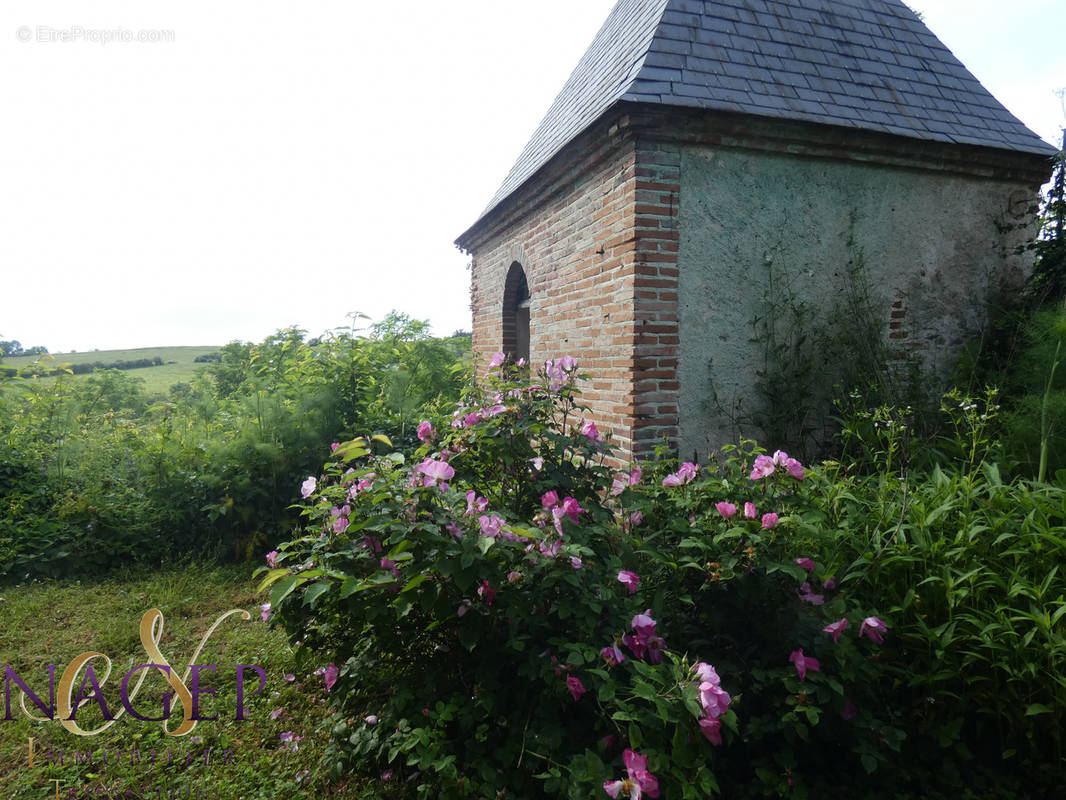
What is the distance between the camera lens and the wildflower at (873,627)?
2.27 metres

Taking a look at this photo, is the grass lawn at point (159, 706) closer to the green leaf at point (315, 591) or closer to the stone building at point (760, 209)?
the green leaf at point (315, 591)

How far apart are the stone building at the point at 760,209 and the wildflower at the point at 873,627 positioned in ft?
7.47

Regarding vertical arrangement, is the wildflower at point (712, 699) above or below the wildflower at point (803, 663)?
above

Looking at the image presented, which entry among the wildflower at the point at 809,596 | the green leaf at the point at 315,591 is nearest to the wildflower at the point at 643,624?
the wildflower at the point at 809,596

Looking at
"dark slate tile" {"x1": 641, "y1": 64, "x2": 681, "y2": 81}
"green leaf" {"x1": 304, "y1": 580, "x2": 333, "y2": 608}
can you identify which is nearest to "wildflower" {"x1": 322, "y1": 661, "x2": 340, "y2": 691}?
"green leaf" {"x1": 304, "y1": 580, "x2": 333, "y2": 608}

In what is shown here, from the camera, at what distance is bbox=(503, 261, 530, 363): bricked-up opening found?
7.85 metres

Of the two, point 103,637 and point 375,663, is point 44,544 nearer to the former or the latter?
point 103,637

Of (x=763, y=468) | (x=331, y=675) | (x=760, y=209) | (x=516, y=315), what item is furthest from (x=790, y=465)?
(x=516, y=315)

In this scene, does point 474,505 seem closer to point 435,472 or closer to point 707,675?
point 435,472

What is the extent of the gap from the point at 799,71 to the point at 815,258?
171cm

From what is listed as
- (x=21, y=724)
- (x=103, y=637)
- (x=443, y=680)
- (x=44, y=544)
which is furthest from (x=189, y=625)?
(x=443, y=680)

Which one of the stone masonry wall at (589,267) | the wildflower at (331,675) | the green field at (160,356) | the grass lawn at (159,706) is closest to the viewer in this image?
the grass lawn at (159,706)

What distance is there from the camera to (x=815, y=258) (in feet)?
16.6

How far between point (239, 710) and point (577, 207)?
15.1 ft
